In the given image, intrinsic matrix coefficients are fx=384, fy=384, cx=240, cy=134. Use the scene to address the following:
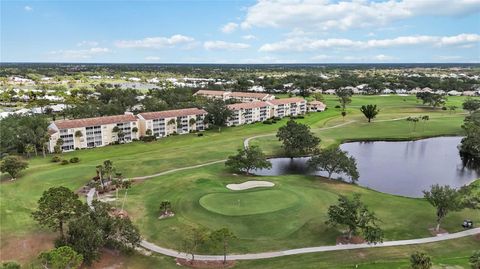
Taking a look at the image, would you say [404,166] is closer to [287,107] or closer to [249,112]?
[249,112]

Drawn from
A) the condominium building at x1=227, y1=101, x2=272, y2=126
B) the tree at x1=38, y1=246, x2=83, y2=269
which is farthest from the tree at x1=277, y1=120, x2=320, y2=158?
the tree at x1=38, y1=246, x2=83, y2=269

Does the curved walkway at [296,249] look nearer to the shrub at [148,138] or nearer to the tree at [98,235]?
the tree at [98,235]

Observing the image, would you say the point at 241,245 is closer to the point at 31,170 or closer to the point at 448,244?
the point at 448,244

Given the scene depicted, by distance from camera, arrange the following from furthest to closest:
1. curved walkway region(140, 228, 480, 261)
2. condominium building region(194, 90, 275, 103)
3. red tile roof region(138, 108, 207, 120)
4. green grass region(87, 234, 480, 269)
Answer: condominium building region(194, 90, 275, 103)
red tile roof region(138, 108, 207, 120)
curved walkway region(140, 228, 480, 261)
green grass region(87, 234, 480, 269)

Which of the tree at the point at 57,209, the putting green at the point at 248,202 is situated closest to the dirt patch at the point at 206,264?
the putting green at the point at 248,202

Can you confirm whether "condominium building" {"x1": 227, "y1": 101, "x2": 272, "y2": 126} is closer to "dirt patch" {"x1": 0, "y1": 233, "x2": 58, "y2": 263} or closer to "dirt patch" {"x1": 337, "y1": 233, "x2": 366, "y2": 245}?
"dirt patch" {"x1": 337, "y1": 233, "x2": 366, "y2": 245}

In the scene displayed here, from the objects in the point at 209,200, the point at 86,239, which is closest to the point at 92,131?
the point at 209,200
